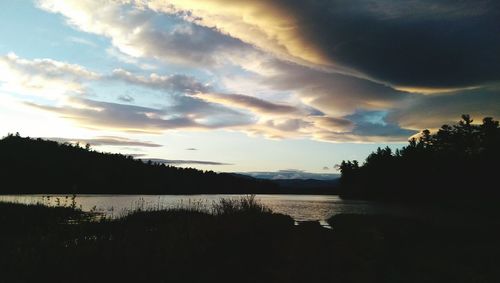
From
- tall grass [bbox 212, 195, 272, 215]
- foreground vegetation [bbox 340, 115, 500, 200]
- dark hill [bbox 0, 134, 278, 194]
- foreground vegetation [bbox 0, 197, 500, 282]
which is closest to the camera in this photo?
foreground vegetation [bbox 0, 197, 500, 282]

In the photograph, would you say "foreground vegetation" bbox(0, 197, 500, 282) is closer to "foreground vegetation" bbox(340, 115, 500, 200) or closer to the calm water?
the calm water

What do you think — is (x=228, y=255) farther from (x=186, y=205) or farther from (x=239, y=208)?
(x=186, y=205)

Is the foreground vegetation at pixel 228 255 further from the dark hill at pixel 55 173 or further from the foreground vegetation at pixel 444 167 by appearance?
the dark hill at pixel 55 173

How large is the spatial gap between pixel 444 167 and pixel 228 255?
330ft

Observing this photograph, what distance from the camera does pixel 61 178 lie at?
156 metres

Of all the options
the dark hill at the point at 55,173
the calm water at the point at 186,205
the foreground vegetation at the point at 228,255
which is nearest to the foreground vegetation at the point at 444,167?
the calm water at the point at 186,205

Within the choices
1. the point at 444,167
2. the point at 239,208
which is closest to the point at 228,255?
the point at 239,208

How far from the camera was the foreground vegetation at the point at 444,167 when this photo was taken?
288 ft

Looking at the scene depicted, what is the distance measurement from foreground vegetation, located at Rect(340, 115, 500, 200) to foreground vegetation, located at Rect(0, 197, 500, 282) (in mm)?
73600

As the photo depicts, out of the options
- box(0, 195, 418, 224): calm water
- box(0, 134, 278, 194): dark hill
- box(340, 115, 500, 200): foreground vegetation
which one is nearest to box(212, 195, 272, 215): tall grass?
box(0, 195, 418, 224): calm water

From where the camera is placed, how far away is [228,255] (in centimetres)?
1420

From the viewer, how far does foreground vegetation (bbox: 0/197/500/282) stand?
33.2 feet

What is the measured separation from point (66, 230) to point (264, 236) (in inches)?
388

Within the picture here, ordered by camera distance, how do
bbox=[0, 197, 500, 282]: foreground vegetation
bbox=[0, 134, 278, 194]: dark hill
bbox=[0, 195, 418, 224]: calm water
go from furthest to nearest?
bbox=[0, 134, 278, 194]: dark hill
bbox=[0, 195, 418, 224]: calm water
bbox=[0, 197, 500, 282]: foreground vegetation
